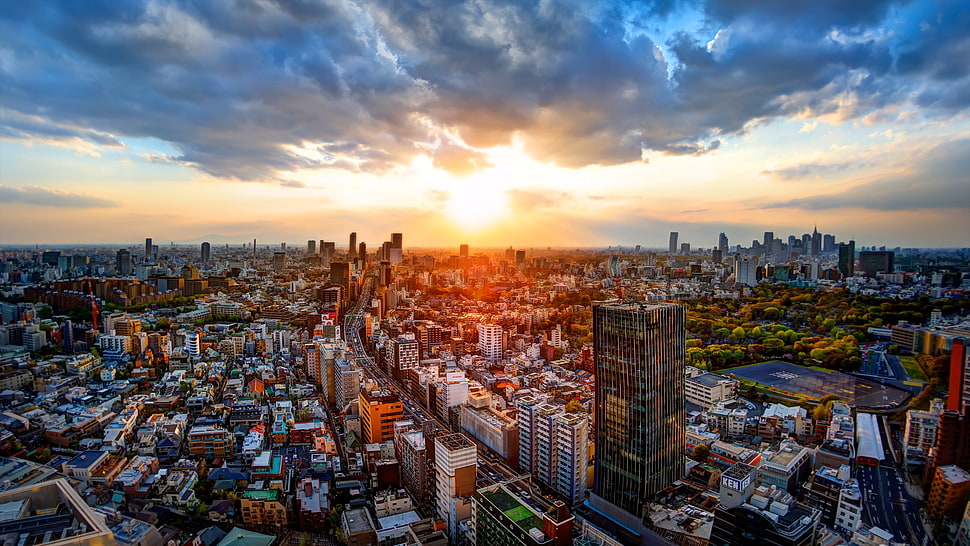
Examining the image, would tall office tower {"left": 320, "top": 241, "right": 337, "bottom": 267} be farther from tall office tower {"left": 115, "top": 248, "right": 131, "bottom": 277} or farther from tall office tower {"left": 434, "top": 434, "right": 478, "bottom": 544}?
tall office tower {"left": 434, "top": 434, "right": 478, "bottom": 544}

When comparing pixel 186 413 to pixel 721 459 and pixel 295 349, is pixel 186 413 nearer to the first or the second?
pixel 295 349

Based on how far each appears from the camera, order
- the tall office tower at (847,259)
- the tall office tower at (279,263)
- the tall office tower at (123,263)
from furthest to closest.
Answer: the tall office tower at (279,263) < the tall office tower at (123,263) < the tall office tower at (847,259)

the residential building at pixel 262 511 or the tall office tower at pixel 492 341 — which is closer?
the residential building at pixel 262 511

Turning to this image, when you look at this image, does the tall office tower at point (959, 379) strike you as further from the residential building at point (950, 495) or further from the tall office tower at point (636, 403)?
the tall office tower at point (636, 403)

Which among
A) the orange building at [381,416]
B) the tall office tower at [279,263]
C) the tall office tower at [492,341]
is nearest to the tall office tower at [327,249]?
the tall office tower at [279,263]

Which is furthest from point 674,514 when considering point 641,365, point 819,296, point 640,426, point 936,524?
point 819,296

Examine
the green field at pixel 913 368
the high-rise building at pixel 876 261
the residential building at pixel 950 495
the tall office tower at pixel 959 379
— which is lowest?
the residential building at pixel 950 495
